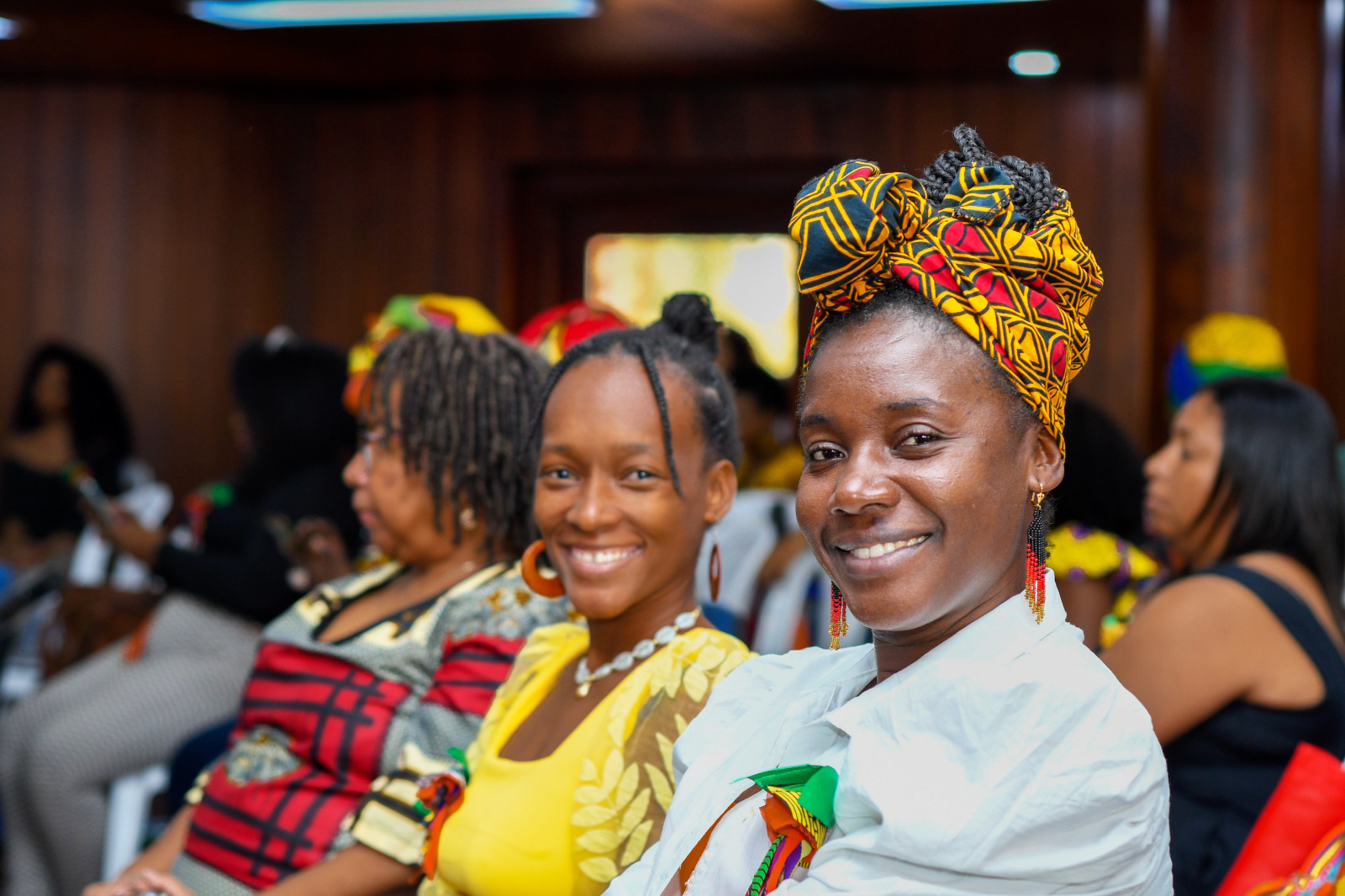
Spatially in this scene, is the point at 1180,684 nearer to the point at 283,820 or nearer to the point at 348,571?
the point at 283,820

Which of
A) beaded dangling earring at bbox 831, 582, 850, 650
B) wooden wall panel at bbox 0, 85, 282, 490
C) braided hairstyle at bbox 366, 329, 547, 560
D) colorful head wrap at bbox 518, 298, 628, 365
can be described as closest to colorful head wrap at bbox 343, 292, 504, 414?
colorful head wrap at bbox 518, 298, 628, 365

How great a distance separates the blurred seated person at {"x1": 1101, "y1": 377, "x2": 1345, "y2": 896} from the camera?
2.14 meters

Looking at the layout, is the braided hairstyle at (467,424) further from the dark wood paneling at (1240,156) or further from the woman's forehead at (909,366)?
the dark wood paneling at (1240,156)

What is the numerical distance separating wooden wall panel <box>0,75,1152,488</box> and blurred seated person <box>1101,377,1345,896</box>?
149 inches

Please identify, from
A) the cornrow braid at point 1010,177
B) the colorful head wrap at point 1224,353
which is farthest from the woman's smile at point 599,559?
the colorful head wrap at point 1224,353

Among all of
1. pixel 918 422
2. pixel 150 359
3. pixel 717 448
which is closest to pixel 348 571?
pixel 717 448

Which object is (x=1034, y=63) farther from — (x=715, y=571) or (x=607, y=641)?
(x=607, y=641)

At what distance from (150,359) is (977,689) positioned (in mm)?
5871

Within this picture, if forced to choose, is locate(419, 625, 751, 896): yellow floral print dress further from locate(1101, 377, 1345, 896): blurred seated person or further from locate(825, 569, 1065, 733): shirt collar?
locate(1101, 377, 1345, 896): blurred seated person

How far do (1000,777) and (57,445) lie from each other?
5.79 metres

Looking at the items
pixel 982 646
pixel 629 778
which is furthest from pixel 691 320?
pixel 982 646

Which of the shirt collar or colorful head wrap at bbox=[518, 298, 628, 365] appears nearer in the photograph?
the shirt collar

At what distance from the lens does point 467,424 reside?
2.40m

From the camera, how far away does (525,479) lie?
232 cm
